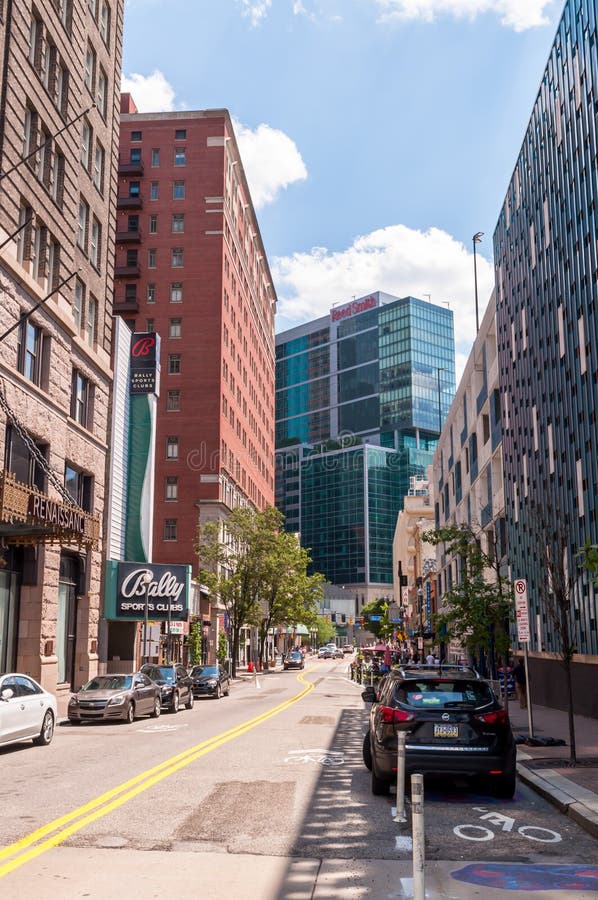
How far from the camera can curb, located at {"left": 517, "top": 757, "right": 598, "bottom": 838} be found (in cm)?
966

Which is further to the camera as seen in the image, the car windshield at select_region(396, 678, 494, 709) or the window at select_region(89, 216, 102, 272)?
the window at select_region(89, 216, 102, 272)

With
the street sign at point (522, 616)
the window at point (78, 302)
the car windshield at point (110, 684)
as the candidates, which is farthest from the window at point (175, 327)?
the street sign at point (522, 616)

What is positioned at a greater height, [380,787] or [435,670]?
[435,670]

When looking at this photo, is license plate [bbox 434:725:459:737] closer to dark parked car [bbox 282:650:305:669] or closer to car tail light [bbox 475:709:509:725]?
car tail light [bbox 475:709:509:725]

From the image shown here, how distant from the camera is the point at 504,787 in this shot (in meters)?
11.5

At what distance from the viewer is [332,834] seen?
29.7 feet

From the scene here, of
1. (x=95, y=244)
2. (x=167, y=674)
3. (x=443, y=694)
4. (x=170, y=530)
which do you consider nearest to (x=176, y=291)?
(x=170, y=530)

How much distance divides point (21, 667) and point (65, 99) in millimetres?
20572

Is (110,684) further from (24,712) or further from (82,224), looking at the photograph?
(82,224)

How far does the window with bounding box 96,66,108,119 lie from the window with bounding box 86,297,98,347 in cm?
855

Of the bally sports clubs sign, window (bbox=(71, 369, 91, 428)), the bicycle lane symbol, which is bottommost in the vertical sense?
the bicycle lane symbol

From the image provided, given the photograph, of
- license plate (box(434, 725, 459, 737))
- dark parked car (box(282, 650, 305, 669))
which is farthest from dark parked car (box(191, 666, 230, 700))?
dark parked car (box(282, 650, 305, 669))

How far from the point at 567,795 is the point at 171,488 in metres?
58.4

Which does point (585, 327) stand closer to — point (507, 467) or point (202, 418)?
point (507, 467)
